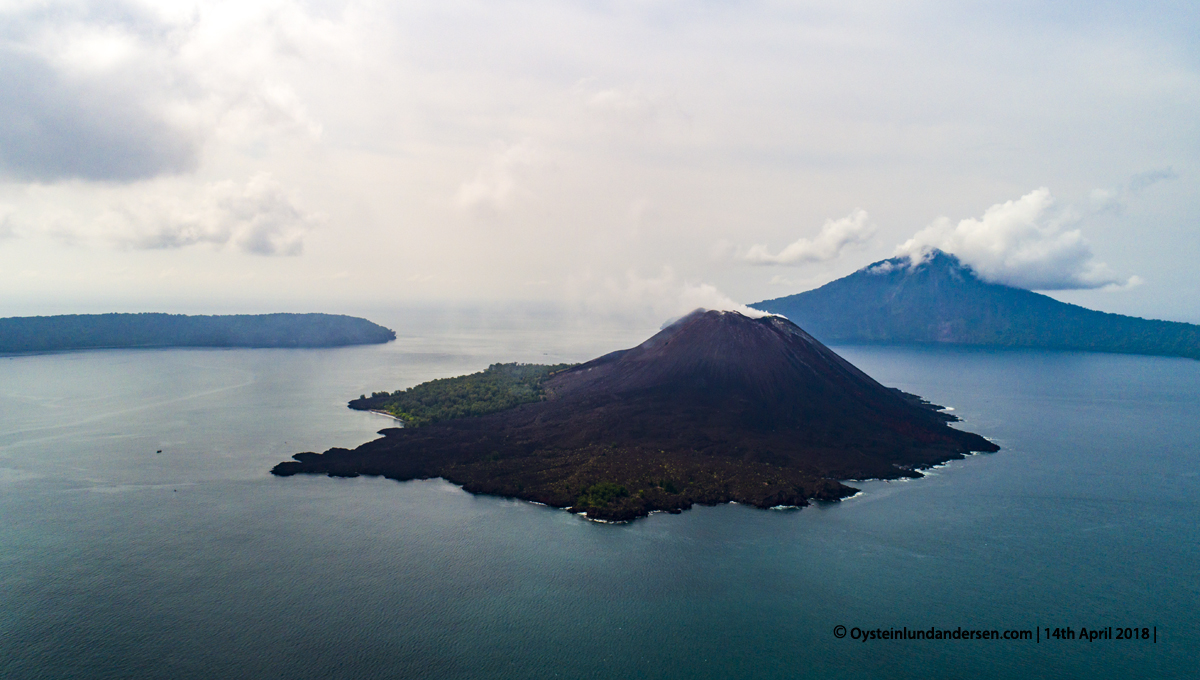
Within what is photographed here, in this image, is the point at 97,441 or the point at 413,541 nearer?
the point at 413,541

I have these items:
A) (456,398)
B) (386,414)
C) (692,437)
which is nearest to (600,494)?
(692,437)

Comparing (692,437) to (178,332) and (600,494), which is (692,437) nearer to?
(600,494)

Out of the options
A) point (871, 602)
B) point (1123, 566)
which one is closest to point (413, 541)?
point (871, 602)

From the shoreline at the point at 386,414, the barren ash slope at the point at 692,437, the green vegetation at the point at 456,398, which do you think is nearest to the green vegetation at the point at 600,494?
the barren ash slope at the point at 692,437

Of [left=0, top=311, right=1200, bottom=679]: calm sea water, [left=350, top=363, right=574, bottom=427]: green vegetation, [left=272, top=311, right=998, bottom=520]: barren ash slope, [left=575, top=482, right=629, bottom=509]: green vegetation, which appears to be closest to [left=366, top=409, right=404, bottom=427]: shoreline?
[left=350, top=363, right=574, bottom=427]: green vegetation

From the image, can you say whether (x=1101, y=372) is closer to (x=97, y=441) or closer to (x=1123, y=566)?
(x=1123, y=566)

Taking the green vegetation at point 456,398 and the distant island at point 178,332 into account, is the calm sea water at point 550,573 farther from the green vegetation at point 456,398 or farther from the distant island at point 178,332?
the distant island at point 178,332
